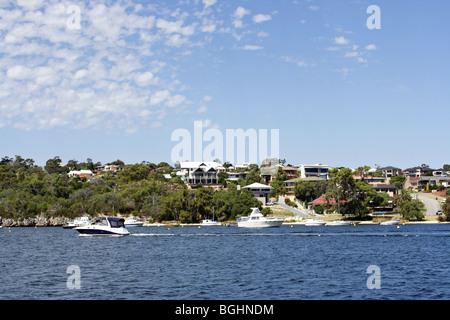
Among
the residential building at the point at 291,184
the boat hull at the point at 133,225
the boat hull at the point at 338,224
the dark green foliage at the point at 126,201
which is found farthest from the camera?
the residential building at the point at 291,184

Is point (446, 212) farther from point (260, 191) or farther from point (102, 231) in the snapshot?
point (102, 231)

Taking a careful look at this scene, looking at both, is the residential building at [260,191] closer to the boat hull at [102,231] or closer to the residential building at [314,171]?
the residential building at [314,171]

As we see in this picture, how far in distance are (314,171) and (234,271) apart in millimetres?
159737

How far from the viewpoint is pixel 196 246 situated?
2464 inches

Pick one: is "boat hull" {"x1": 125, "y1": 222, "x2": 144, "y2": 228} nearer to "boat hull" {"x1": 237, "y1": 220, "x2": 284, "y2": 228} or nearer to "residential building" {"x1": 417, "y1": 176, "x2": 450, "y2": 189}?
"boat hull" {"x1": 237, "y1": 220, "x2": 284, "y2": 228}

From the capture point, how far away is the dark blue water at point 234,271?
2936 centimetres

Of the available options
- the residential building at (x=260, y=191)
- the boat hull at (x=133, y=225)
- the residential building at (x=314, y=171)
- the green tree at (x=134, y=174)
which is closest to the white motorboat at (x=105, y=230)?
the boat hull at (x=133, y=225)

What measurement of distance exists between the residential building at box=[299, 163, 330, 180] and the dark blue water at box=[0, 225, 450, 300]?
5116 inches

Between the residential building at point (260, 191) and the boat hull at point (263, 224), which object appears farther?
the residential building at point (260, 191)

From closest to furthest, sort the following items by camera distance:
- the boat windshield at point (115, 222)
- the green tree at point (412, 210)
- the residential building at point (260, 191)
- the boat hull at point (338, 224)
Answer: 1. the boat windshield at point (115, 222)
2. the boat hull at point (338, 224)
3. the green tree at point (412, 210)
4. the residential building at point (260, 191)

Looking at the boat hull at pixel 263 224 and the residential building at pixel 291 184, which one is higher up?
the residential building at pixel 291 184

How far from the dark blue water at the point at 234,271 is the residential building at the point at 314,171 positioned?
12993 centimetres

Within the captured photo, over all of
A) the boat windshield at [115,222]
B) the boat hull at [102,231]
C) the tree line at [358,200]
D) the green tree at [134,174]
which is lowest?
the boat hull at [102,231]
